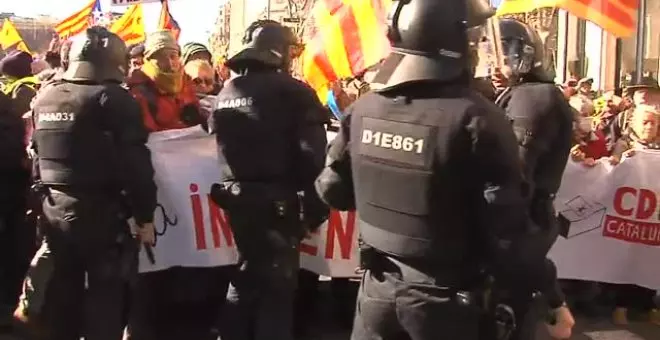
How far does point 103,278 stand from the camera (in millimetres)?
5520

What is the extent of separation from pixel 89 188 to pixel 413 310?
251 cm

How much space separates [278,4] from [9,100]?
127 ft

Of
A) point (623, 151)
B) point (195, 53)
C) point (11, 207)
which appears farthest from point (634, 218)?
point (11, 207)

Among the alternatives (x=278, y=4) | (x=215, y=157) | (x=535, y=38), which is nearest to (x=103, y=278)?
(x=215, y=157)

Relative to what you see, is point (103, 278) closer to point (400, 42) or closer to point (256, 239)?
point (256, 239)

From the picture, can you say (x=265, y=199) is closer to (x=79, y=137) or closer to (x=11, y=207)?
(x=79, y=137)

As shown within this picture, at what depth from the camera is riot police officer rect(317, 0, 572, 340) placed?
3516 millimetres

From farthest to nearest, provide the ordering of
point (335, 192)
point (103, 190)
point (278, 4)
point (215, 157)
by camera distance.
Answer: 1. point (278, 4)
2. point (215, 157)
3. point (103, 190)
4. point (335, 192)

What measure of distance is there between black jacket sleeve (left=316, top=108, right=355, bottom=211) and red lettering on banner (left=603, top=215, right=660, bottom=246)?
154 inches

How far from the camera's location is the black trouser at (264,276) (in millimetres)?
5594

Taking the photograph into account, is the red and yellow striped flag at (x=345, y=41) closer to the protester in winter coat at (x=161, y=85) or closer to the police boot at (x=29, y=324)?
the protester in winter coat at (x=161, y=85)

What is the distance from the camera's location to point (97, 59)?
5.54 m

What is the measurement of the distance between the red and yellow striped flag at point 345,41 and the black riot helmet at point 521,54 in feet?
4.00

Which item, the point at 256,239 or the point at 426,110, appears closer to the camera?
the point at 426,110
